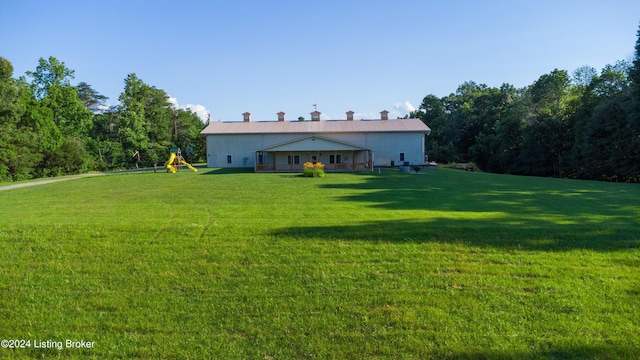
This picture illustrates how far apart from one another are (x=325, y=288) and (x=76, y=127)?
182ft

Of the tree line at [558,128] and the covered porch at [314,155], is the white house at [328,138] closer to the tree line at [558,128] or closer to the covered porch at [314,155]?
the covered porch at [314,155]

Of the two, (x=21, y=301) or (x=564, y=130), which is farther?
(x=564, y=130)

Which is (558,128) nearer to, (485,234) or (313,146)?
(313,146)

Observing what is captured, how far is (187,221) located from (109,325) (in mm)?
4615

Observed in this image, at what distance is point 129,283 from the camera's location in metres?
5.24

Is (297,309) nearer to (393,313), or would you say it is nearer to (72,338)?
(393,313)

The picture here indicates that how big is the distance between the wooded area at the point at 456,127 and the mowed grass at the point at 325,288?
32.2 meters

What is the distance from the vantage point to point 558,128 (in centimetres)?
4312

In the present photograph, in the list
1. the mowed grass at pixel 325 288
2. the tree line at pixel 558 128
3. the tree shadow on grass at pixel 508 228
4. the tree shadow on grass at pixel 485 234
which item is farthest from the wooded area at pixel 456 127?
the mowed grass at pixel 325 288

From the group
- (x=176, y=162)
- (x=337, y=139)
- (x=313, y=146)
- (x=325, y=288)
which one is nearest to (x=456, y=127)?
(x=337, y=139)

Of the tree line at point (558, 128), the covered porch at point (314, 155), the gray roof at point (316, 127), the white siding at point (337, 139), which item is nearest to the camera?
the tree line at point (558, 128)

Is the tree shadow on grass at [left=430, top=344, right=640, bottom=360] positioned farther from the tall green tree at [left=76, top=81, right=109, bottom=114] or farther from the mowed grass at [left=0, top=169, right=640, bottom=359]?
the tall green tree at [left=76, top=81, right=109, bottom=114]

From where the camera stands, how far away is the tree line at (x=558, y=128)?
3331cm

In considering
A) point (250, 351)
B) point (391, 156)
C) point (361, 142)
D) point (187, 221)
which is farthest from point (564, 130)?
point (250, 351)
